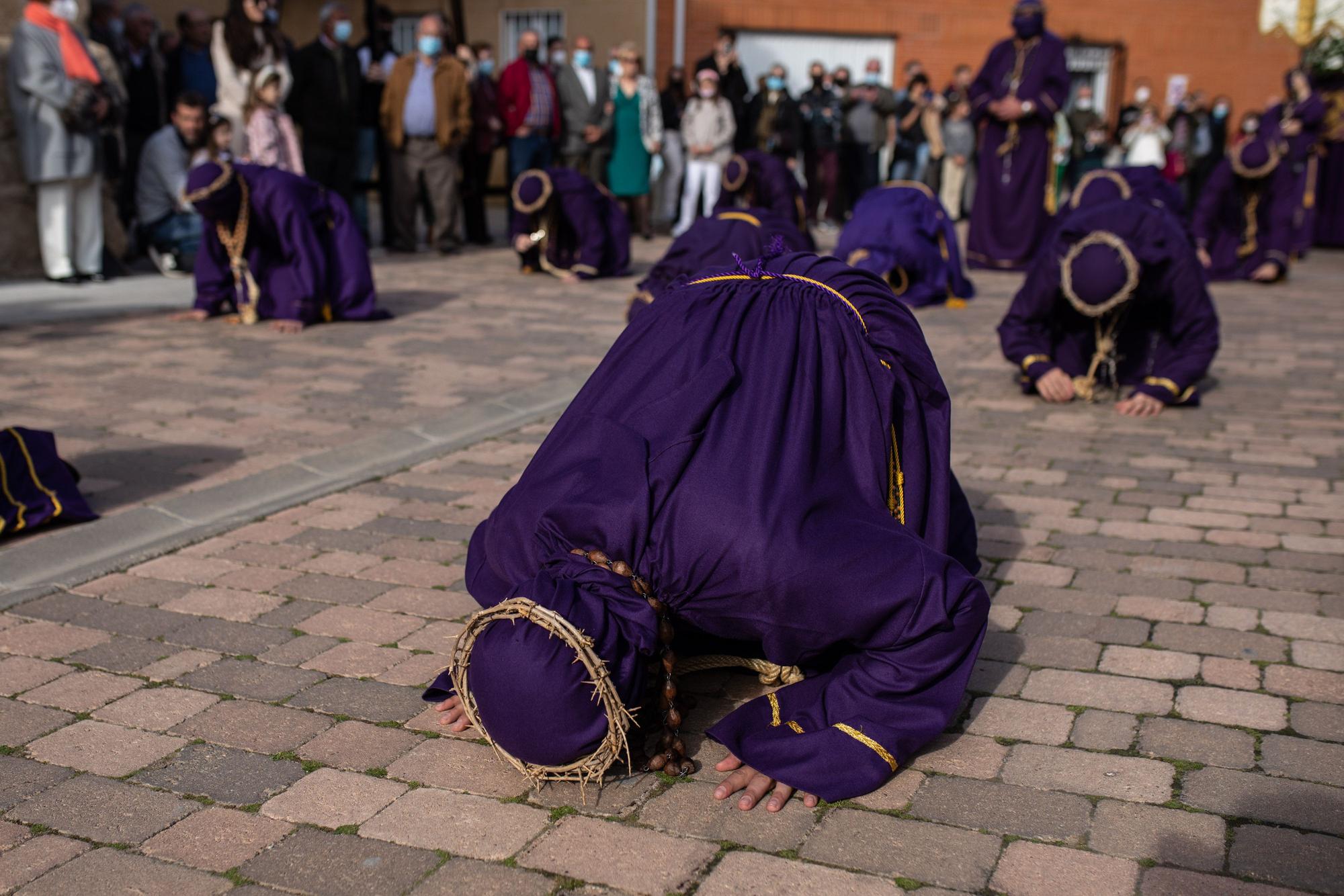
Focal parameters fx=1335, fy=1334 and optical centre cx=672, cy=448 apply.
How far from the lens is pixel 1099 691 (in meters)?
3.28

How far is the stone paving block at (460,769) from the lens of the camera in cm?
278

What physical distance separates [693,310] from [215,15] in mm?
13468

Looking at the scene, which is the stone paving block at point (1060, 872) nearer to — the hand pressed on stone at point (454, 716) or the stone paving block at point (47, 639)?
the hand pressed on stone at point (454, 716)

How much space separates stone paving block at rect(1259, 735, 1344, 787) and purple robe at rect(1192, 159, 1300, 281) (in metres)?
9.60

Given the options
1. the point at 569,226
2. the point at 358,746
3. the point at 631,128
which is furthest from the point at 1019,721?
the point at 631,128

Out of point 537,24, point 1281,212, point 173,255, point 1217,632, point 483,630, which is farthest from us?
point 537,24

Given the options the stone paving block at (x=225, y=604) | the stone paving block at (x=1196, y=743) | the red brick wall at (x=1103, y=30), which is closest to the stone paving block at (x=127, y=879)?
the stone paving block at (x=225, y=604)

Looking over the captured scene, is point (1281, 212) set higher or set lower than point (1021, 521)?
higher

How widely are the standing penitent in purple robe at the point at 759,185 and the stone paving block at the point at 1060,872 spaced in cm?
706

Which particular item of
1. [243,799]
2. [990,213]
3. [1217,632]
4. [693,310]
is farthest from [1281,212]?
[243,799]

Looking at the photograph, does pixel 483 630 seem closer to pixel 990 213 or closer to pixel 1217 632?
pixel 1217 632

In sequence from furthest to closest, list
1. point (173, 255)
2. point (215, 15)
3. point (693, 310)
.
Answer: point (215, 15) < point (173, 255) < point (693, 310)

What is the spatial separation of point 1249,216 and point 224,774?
1109 centimetres

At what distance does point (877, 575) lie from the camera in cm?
262
